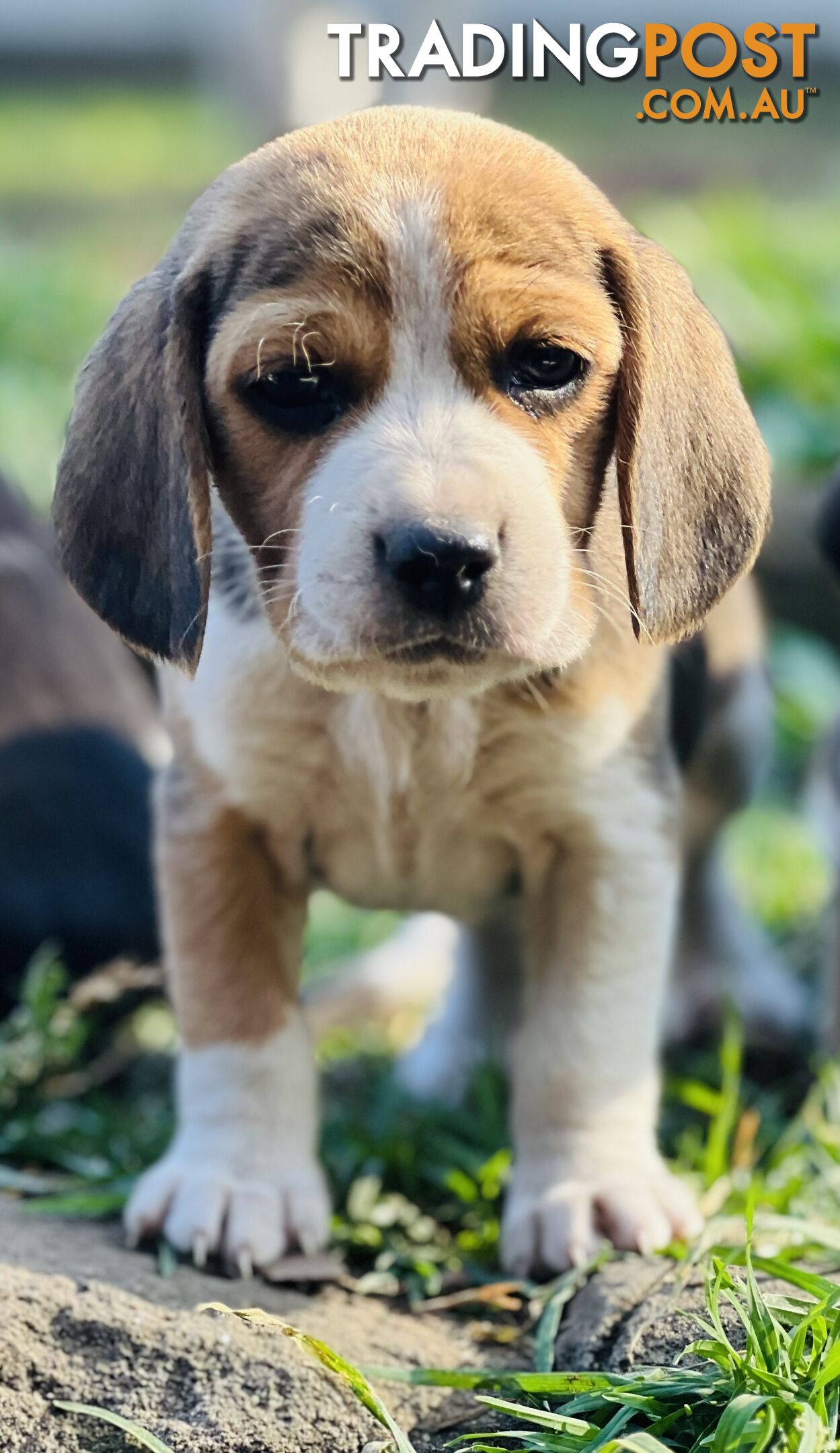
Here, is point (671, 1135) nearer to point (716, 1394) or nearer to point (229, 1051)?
point (229, 1051)

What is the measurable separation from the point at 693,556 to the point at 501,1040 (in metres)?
2.31

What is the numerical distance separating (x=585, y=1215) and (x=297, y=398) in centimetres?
193

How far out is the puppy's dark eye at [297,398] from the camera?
3285 millimetres

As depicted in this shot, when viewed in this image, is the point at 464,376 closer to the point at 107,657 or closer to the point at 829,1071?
the point at 829,1071

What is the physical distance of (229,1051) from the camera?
3.95m

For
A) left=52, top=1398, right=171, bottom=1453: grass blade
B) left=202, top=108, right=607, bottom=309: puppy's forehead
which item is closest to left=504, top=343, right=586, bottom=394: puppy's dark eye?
left=202, top=108, right=607, bottom=309: puppy's forehead

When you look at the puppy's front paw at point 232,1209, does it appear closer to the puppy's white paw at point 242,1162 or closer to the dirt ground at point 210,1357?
the puppy's white paw at point 242,1162

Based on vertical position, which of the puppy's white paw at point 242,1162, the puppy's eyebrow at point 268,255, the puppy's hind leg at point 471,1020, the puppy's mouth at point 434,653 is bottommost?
the puppy's hind leg at point 471,1020

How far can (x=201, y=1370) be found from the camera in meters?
3.22

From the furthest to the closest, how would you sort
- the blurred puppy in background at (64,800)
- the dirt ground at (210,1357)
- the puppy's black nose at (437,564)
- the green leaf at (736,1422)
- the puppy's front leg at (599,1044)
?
the blurred puppy in background at (64,800) → the puppy's front leg at (599,1044) → the dirt ground at (210,1357) → the puppy's black nose at (437,564) → the green leaf at (736,1422)

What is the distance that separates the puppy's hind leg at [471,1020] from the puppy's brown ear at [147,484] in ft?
6.95

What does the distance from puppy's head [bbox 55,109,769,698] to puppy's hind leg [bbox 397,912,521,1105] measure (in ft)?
6.79

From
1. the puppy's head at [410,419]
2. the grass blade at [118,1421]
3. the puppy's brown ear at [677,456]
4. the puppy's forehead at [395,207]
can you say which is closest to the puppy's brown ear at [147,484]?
the puppy's head at [410,419]

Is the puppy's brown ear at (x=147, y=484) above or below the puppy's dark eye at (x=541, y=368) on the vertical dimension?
below
